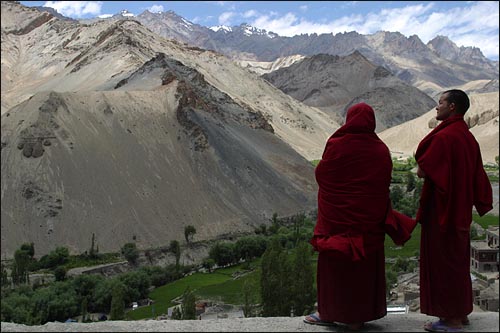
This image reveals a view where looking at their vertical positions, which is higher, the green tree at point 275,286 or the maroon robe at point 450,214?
the maroon robe at point 450,214

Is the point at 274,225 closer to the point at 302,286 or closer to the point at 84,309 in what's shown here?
the point at 84,309

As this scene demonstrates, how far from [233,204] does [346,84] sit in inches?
4962

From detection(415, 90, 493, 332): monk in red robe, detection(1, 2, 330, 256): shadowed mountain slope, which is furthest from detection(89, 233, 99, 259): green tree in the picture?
detection(415, 90, 493, 332): monk in red robe

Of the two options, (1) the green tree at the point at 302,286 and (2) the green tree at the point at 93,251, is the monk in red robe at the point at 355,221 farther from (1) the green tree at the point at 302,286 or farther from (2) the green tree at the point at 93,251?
(2) the green tree at the point at 93,251

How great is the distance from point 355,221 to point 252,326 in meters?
1.50

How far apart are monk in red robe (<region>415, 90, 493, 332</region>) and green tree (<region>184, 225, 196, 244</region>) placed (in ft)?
132

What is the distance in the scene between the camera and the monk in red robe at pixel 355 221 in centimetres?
564

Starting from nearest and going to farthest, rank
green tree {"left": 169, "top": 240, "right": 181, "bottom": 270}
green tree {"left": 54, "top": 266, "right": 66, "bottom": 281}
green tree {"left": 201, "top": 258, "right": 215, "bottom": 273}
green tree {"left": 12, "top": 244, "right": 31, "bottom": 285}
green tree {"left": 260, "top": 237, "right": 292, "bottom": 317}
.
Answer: green tree {"left": 260, "top": 237, "right": 292, "bottom": 317}, green tree {"left": 12, "top": 244, "right": 31, "bottom": 285}, green tree {"left": 54, "top": 266, "right": 66, "bottom": 281}, green tree {"left": 201, "top": 258, "right": 215, "bottom": 273}, green tree {"left": 169, "top": 240, "right": 181, "bottom": 270}

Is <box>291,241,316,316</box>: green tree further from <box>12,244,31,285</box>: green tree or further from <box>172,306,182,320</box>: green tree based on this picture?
<box>12,244,31,285</box>: green tree

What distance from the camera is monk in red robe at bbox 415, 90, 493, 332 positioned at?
557cm

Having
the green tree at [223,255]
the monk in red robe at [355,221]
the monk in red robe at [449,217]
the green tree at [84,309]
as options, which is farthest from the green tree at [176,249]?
the monk in red robe at [449,217]

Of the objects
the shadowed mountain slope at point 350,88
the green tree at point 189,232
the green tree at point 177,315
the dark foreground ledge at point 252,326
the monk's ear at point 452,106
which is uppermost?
the shadowed mountain slope at point 350,88

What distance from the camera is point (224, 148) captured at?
Answer: 59062mm

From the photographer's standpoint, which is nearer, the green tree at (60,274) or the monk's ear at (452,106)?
the monk's ear at (452,106)
